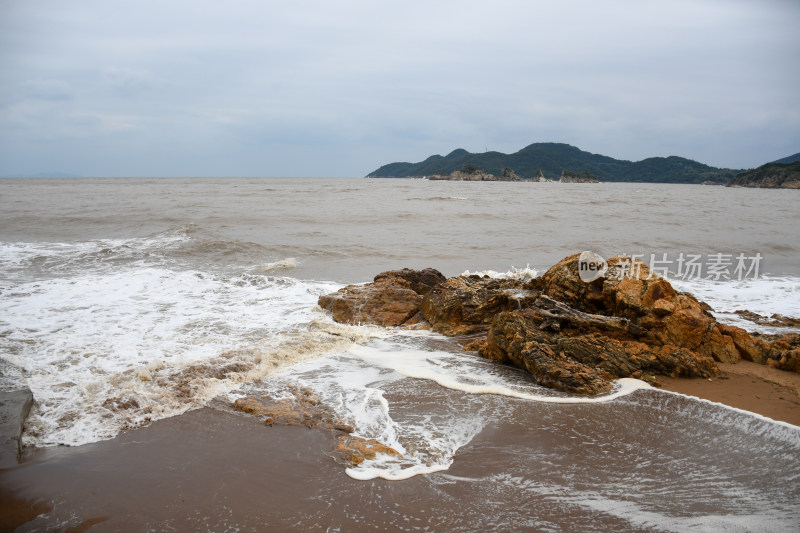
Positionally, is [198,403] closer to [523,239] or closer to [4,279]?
[4,279]

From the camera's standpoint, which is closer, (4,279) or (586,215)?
(4,279)

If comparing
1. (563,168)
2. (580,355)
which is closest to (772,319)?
(580,355)

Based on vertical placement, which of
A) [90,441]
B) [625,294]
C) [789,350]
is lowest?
[90,441]

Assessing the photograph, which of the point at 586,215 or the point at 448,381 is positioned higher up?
the point at 586,215

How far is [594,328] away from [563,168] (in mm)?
158690

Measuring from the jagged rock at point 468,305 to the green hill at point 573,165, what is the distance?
141m

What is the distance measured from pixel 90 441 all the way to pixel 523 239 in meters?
14.7

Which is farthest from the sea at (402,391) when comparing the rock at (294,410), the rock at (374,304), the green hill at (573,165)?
the green hill at (573,165)

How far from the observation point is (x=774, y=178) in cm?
9512

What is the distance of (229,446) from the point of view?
11.7 feet

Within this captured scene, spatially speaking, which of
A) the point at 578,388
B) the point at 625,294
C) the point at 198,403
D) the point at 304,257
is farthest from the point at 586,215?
the point at 198,403

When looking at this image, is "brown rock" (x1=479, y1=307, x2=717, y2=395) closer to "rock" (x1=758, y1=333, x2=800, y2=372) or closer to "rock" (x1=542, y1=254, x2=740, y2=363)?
"rock" (x1=542, y1=254, x2=740, y2=363)

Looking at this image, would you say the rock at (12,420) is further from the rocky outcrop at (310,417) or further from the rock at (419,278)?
the rock at (419,278)

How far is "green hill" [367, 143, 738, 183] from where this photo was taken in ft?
Answer: 484
